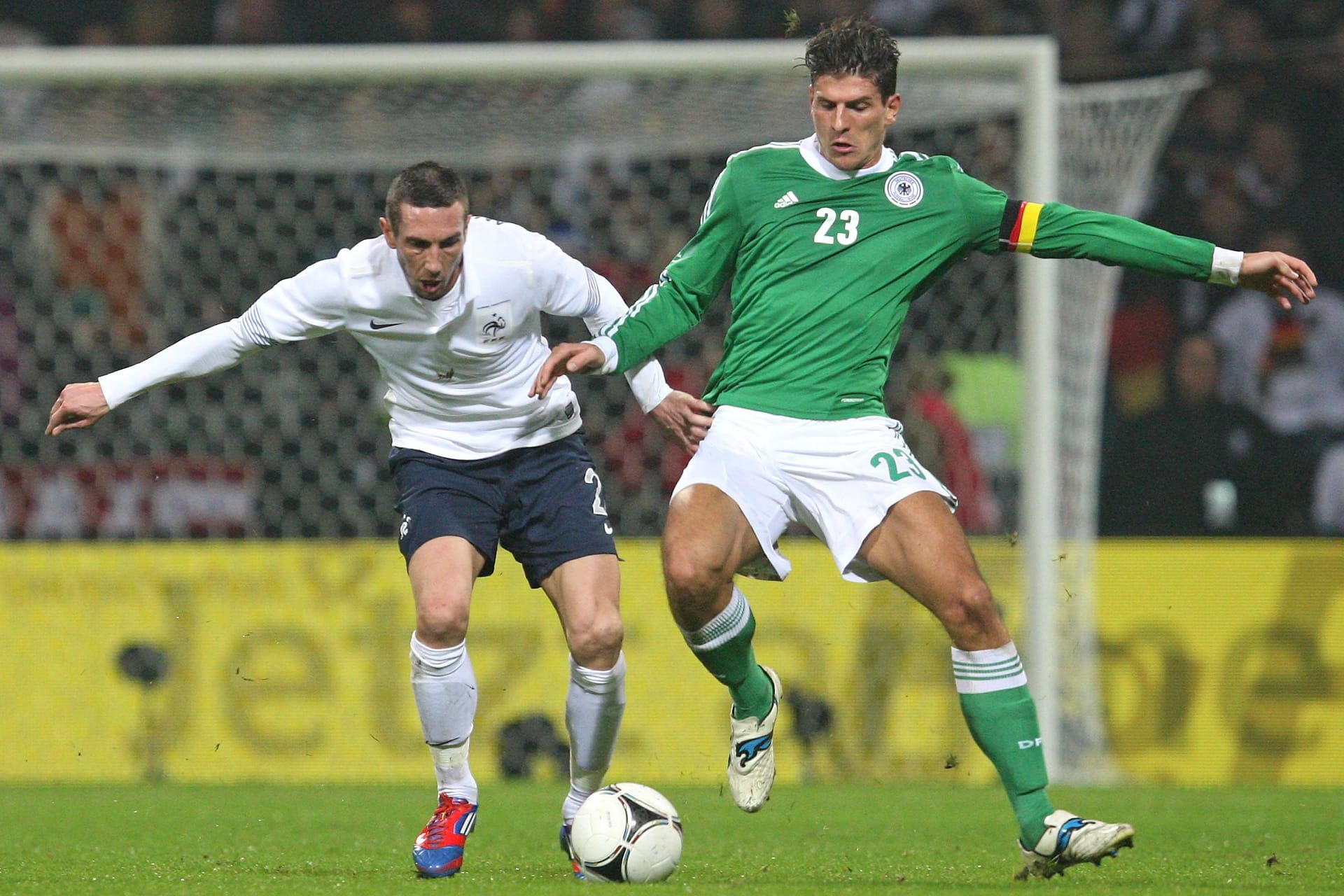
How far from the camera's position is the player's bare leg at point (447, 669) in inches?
206

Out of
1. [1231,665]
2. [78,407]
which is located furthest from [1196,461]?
[78,407]

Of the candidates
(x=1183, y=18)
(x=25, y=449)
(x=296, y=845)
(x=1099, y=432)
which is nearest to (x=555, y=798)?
(x=296, y=845)

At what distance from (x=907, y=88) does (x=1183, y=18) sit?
191 inches

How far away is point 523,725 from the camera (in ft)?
29.5

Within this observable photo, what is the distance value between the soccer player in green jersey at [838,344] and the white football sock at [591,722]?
1.02 feet

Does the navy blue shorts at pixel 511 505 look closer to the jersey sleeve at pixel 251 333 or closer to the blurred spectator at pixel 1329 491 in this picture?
the jersey sleeve at pixel 251 333

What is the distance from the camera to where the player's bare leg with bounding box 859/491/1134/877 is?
4836 millimetres

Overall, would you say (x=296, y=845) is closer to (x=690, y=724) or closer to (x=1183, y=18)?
(x=690, y=724)

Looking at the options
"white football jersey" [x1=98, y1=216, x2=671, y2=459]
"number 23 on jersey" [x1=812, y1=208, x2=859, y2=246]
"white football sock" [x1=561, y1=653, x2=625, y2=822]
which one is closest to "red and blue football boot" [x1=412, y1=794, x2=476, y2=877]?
"white football sock" [x1=561, y1=653, x2=625, y2=822]

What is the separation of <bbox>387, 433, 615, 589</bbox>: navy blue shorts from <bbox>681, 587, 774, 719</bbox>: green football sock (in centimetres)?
43

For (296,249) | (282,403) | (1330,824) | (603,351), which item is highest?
(603,351)

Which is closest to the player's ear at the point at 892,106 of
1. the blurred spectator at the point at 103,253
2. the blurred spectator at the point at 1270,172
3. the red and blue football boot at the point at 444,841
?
the red and blue football boot at the point at 444,841

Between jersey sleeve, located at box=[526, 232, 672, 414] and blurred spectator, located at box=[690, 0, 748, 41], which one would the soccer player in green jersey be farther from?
blurred spectator, located at box=[690, 0, 748, 41]

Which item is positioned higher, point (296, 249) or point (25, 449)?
point (296, 249)
